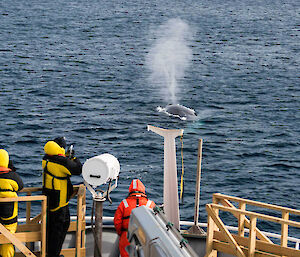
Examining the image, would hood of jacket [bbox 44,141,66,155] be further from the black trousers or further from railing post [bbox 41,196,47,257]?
the black trousers

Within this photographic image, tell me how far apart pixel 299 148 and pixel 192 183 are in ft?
33.4

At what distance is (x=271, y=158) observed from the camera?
37562 millimetres

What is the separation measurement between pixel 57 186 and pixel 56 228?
2.84 ft

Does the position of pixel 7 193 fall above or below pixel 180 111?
above

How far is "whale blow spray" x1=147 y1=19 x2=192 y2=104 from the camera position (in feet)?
211

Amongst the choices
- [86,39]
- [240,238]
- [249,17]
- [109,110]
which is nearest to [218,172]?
[109,110]

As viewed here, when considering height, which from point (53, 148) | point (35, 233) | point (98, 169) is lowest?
point (35, 233)

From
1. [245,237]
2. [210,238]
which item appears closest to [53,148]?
[210,238]

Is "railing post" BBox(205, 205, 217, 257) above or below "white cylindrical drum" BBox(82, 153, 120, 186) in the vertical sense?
below

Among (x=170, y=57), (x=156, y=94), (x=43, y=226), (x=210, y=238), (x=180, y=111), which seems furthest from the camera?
(x=170, y=57)

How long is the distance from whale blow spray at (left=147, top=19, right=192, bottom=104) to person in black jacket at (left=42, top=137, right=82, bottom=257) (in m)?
43.3

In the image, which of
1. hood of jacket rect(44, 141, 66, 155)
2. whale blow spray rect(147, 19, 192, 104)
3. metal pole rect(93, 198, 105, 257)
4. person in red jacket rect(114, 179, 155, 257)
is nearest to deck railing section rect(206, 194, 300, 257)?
person in red jacket rect(114, 179, 155, 257)

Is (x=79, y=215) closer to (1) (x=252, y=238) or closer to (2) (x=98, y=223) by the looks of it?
(2) (x=98, y=223)

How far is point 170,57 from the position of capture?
85.2 metres
